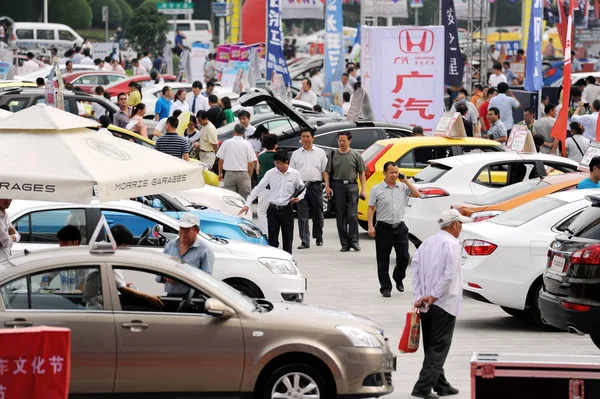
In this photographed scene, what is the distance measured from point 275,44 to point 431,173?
1567cm

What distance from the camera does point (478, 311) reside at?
14.3 meters

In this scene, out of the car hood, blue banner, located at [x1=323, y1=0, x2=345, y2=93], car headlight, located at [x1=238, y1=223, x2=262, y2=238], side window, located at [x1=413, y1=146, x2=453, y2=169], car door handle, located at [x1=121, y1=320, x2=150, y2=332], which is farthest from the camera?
blue banner, located at [x1=323, y1=0, x2=345, y2=93]

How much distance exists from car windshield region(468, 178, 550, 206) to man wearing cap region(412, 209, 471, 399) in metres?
5.56

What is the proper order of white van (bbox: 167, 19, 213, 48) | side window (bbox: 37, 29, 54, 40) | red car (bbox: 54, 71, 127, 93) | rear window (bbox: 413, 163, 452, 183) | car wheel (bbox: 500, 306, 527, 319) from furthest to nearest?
1. white van (bbox: 167, 19, 213, 48)
2. side window (bbox: 37, 29, 54, 40)
3. red car (bbox: 54, 71, 127, 93)
4. rear window (bbox: 413, 163, 452, 183)
5. car wheel (bbox: 500, 306, 527, 319)

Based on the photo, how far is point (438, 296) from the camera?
983 centimetres

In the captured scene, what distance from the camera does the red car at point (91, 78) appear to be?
125 feet

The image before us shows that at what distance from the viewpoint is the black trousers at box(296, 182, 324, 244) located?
60.6 ft

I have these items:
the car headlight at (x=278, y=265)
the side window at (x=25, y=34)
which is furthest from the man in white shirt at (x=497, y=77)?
the side window at (x=25, y=34)

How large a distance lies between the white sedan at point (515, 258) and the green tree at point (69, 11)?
5979cm

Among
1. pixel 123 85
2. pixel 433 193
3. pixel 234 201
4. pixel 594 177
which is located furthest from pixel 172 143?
pixel 123 85

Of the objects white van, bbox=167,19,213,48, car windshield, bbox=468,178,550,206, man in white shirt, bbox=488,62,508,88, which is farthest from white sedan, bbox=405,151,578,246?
white van, bbox=167,19,213,48

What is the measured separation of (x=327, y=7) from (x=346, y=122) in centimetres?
1297

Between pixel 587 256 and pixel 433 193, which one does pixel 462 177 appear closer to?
pixel 433 193

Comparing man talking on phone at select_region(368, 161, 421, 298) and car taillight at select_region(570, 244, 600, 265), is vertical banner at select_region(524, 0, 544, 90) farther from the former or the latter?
car taillight at select_region(570, 244, 600, 265)
